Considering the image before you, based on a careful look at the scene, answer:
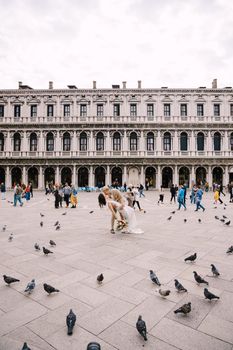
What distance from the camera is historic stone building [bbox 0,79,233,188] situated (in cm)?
3095

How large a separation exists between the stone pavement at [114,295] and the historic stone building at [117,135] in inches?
971

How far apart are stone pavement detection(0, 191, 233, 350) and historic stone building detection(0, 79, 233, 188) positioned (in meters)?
24.7

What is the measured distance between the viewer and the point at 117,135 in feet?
104

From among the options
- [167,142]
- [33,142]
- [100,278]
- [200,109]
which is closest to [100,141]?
[167,142]

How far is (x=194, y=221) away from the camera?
958 centimetres

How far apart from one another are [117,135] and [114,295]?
28.9m

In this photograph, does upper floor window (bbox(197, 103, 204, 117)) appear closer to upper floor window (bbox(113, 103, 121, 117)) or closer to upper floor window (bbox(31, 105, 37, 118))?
upper floor window (bbox(113, 103, 121, 117))

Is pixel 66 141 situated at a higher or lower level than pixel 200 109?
lower

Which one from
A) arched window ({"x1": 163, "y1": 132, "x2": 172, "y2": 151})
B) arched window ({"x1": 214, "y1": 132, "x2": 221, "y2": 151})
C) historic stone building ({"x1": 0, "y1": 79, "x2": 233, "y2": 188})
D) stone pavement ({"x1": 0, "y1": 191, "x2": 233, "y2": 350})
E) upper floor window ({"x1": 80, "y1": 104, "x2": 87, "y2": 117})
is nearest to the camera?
stone pavement ({"x1": 0, "y1": 191, "x2": 233, "y2": 350})

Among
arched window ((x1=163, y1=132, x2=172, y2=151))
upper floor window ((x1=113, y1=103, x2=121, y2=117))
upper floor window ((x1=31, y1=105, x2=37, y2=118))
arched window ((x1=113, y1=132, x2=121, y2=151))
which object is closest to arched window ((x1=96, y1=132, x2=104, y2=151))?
arched window ((x1=113, y1=132, x2=121, y2=151))

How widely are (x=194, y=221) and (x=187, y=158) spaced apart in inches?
878

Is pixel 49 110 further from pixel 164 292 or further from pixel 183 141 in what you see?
pixel 164 292

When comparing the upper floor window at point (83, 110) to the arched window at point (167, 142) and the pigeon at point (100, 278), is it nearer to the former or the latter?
the arched window at point (167, 142)

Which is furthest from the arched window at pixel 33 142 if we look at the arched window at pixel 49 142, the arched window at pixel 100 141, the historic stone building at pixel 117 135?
the arched window at pixel 100 141
